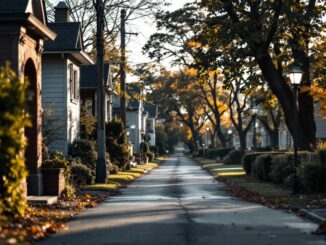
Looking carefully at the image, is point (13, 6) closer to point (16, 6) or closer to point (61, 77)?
point (16, 6)

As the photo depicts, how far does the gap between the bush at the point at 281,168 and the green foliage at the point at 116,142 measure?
15462 millimetres

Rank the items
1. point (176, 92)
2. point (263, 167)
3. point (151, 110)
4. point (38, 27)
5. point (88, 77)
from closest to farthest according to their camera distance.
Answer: point (38, 27) → point (263, 167) → point (88, 77) → point (176, 92) → point (151, 110)

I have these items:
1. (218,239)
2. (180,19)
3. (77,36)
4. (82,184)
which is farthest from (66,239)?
(180,19)

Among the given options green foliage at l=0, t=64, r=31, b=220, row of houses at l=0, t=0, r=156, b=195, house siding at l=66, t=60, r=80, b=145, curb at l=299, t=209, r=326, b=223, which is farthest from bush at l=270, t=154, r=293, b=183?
green foliage at l=0, t=64, r=31, b=220

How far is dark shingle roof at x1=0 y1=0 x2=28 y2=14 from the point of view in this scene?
60.3ft

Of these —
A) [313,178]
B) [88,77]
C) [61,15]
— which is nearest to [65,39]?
[61,15]

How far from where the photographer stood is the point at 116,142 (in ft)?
141

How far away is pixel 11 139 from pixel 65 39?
68.4 feet

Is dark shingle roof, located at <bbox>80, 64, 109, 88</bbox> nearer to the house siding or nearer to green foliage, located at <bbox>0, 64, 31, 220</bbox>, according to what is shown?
the house siding

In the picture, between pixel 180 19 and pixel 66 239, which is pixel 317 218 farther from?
pixel 180 19

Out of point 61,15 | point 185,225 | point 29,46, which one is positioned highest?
point 61,15

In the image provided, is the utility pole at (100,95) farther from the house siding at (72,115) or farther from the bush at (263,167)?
the bush at (263,167)

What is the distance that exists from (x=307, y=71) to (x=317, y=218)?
18774 mm

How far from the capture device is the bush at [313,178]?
22391 millimetres
